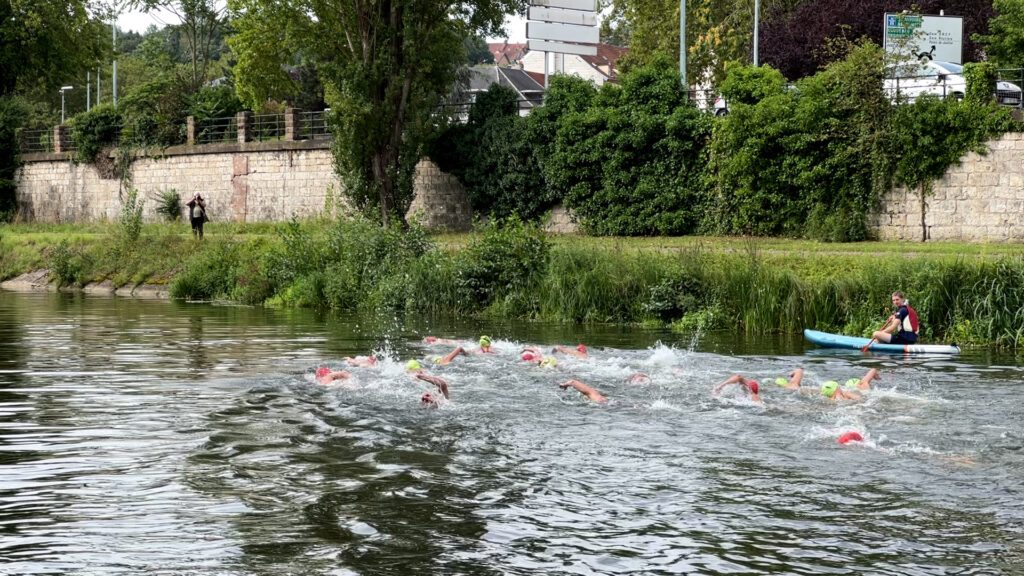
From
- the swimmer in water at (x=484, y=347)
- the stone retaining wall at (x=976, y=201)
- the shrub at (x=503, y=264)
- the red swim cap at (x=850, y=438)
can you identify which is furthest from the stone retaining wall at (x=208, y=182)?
the red swim cap at (x=850, y=438)

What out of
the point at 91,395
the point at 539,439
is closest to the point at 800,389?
the point at 539,439

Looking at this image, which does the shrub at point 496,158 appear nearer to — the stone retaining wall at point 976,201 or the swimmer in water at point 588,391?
the stone retaining wall at point 976,201

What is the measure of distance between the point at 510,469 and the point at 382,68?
26.5m

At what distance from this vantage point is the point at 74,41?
57781mm

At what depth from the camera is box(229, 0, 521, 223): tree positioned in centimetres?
3616

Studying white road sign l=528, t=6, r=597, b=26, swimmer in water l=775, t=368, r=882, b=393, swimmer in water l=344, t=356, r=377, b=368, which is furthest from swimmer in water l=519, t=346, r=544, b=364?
white road sign l=528, t=6, r=597, b=26

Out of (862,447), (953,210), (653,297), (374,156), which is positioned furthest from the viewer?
(374,156)

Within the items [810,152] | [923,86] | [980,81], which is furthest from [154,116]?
[980,81]

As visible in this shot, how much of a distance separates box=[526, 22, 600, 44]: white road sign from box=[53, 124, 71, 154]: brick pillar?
26.3 m

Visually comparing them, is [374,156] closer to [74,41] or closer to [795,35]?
[795,35]

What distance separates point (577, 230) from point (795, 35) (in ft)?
56.0

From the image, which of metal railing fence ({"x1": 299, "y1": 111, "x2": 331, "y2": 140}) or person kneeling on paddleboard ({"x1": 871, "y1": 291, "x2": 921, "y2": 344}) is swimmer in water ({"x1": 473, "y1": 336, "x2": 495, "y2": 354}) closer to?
person kneeling on paddleboard ({"x1": 871, "y1": 291, "x2": 921, "y2": 344})

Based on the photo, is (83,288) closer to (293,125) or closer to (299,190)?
(299,190)

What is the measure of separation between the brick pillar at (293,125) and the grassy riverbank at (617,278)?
1004 centimetres
